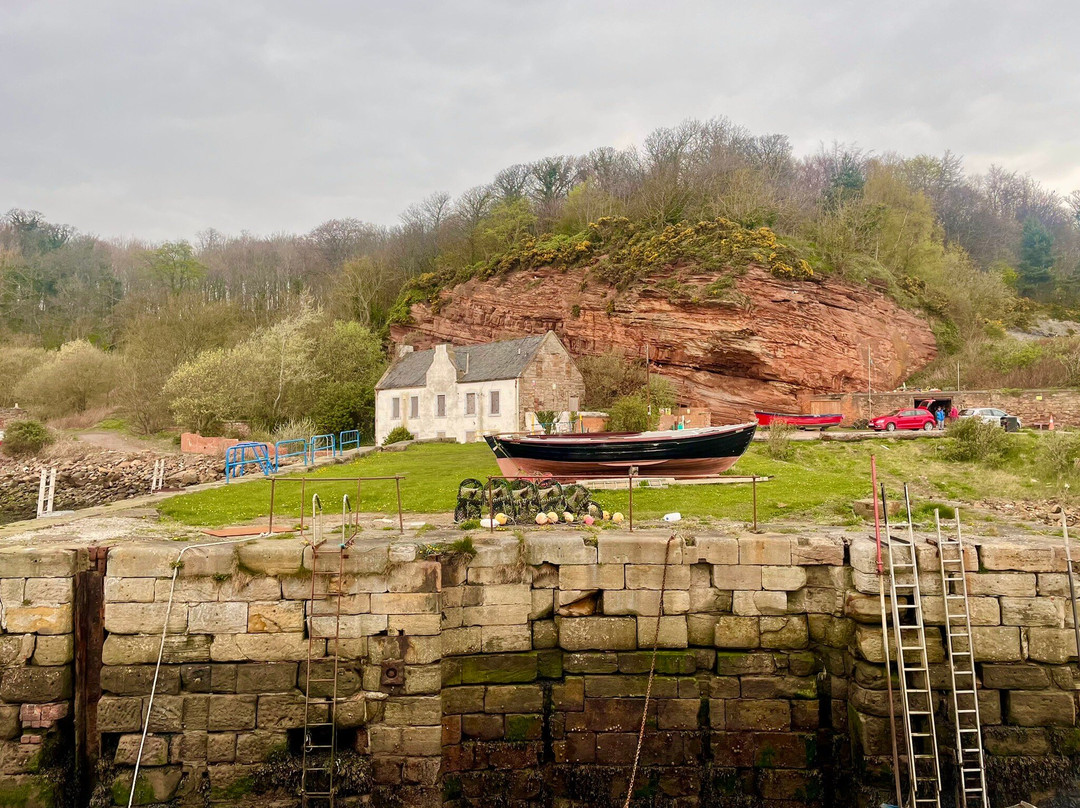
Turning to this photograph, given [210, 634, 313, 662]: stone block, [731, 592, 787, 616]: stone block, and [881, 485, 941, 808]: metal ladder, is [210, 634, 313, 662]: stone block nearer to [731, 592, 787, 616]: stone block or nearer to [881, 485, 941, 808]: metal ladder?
[731, 592, 787, 616]: stone block

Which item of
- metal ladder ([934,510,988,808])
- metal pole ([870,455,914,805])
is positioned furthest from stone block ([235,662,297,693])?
metal ladder ([934,510,988,808])

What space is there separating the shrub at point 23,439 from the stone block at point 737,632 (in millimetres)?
33627

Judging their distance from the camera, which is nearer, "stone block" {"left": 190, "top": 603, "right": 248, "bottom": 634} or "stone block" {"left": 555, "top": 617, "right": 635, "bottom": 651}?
"stone block" {"left": 190, "top": 603, "right": 248, "bottom": 634}

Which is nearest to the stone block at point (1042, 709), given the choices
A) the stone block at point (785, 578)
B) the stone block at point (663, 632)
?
the stone block at point (785, 578)

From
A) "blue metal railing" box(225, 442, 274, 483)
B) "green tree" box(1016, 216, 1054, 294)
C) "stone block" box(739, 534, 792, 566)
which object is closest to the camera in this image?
"stone block" box(739, 534, 792, 566)

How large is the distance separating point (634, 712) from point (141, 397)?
3677 centimetres

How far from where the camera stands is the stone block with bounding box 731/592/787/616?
8.05 m

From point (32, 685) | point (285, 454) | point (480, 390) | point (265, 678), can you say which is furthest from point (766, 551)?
point (480, 390)

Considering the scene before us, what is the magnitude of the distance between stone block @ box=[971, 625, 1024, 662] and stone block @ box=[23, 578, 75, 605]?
34.3 feet

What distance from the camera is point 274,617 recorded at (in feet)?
25.0

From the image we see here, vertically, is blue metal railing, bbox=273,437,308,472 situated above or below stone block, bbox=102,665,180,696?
above

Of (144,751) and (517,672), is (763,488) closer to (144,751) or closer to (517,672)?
(517,672)

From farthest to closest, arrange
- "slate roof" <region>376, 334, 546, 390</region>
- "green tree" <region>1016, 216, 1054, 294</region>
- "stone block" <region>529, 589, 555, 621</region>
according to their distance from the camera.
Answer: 1. "green tree" <region>1016, 216, 1054, 294</region>
2. "slate roof" <region>376, 334, 546, 390</region>
3. "stone block" <region>529, 589, 555, 621</region>

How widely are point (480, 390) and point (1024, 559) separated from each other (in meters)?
28.4
